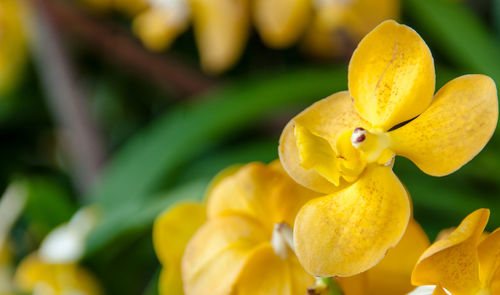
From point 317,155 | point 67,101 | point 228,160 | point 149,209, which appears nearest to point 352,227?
point 317,155

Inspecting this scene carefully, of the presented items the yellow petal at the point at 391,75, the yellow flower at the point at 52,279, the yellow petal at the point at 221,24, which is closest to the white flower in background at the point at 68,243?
the yellow flower at the point at 52,279

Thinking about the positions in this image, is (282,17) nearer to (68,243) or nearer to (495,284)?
(68,243)

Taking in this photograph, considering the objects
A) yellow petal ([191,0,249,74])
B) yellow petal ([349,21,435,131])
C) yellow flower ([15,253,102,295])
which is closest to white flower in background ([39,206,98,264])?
yellow flower ([15,253,102,295])

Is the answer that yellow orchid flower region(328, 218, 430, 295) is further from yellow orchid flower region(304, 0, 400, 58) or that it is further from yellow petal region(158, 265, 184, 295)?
yellow orchid flower region(304, 0, 400, 58)

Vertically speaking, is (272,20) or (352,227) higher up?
(272,20)

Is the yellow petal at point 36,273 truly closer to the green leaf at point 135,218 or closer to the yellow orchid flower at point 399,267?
the green leaf at point 135,218
